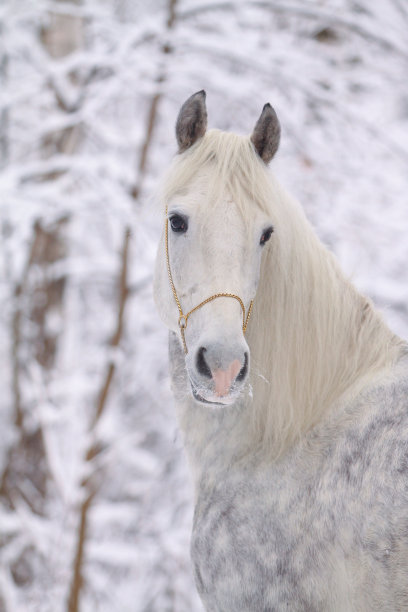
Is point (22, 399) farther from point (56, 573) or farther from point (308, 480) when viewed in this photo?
point (308, 480)

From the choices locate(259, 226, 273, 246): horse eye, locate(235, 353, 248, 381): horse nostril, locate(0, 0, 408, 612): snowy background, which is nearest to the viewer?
locate(235, 353, 248, 381): horse nostril

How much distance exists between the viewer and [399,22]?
408cm

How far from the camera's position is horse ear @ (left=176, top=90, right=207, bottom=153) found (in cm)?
183

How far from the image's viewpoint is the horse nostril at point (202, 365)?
1.53 metres

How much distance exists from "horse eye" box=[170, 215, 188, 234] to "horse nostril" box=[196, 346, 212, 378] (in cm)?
46

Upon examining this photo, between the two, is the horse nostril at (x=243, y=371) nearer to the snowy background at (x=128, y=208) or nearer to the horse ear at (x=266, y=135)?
the horse ear at (x=266, y=135)

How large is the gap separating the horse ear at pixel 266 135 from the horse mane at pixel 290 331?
4 centimetres

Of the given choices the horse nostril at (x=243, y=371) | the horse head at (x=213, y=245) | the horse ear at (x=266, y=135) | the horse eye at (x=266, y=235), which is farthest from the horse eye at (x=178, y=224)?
the horse nostril at (x=243, y=371)

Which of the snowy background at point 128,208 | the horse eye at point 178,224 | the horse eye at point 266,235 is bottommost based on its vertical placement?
the snowy background at point 128,208

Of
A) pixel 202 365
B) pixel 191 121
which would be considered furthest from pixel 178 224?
pixel 202 365

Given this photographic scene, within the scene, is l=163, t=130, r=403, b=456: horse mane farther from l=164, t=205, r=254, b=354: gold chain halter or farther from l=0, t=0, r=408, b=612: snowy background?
l=0, t=0, r=408, b=612: snowy background

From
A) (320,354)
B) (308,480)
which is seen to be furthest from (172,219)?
(308,480)

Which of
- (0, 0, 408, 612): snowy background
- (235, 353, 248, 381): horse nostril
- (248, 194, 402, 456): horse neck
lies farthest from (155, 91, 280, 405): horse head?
(0, 0, 408, 612): snowy background

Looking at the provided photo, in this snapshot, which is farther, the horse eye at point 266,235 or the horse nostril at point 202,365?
the horse eye at point 266,235
